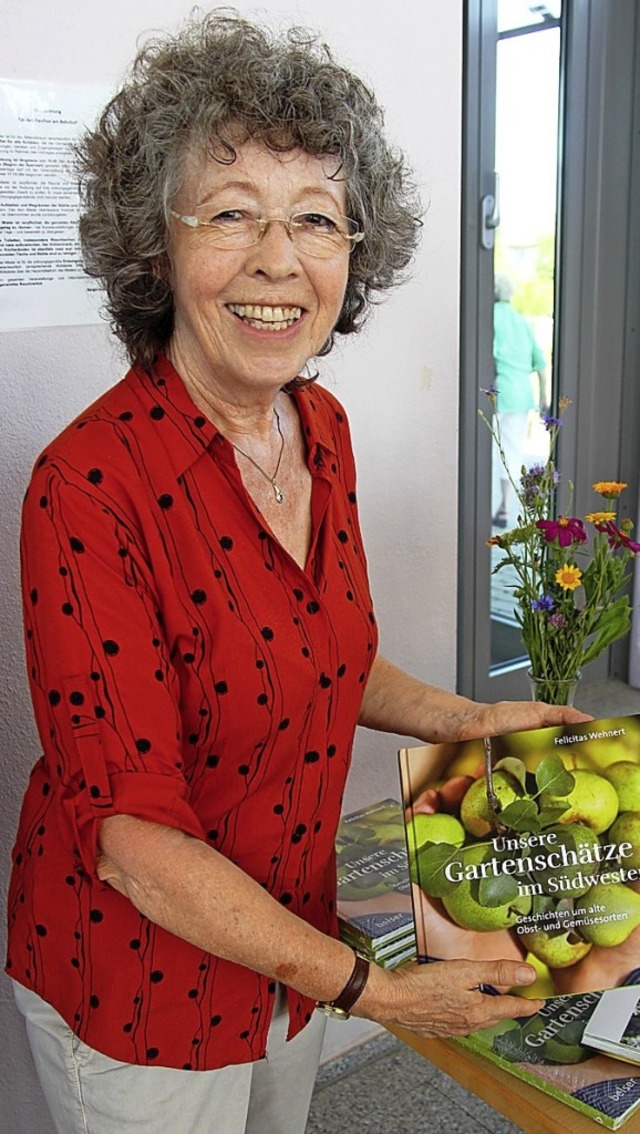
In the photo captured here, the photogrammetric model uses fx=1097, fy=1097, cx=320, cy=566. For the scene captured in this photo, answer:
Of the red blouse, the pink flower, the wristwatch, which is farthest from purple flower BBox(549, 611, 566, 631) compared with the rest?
the wristwatch

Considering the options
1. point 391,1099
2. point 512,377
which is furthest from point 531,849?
point 512,377

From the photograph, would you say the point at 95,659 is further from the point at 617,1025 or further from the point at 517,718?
the point at 617,1025

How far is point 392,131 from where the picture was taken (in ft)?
5.98

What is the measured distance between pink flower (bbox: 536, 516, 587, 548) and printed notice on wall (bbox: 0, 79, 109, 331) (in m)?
0.76

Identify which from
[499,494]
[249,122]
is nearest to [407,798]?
[249,122]

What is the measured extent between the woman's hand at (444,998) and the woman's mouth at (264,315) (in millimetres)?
600

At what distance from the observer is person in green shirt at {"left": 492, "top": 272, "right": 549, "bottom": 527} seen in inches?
91.8

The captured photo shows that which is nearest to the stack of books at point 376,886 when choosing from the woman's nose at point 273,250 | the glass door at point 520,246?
the glass door at point 520,246

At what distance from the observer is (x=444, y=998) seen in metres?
1.04

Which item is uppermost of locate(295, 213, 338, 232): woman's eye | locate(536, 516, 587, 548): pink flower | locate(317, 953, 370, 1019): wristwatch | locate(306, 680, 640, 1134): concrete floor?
locate(295, 213, 338, 232): woman's eye

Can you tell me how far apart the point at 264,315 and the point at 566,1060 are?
83cm

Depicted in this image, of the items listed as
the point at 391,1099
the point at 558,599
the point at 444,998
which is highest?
the point at 558,599

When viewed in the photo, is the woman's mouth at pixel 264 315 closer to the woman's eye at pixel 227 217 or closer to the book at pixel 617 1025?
the woman's eye at pixel 227 217

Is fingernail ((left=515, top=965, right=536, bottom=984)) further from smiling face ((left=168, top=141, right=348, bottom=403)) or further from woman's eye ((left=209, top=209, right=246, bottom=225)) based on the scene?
woman's eye ((left=209, top=209, right=246, bottom=225))
